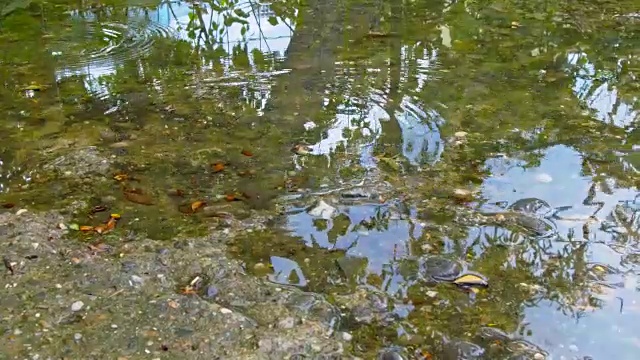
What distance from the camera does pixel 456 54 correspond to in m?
4.13

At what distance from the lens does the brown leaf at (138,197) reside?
8.71 feet

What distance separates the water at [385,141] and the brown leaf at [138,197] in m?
0.04

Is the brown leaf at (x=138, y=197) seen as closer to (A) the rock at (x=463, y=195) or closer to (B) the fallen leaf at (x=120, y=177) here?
(B) the fallen leaf at (x=120, y=177)

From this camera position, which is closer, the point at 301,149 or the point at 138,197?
the point at 138,197

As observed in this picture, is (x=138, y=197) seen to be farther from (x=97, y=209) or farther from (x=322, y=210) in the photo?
(x=322, y=210)

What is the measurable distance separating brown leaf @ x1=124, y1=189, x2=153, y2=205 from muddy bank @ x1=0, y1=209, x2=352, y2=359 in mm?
234

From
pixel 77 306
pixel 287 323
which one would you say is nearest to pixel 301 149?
pixel 287 323

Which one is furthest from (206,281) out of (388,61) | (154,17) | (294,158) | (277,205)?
(154,17)

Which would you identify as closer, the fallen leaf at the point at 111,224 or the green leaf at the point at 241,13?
the fallen leaf at the point at 111,224

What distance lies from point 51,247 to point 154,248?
1.20 ft

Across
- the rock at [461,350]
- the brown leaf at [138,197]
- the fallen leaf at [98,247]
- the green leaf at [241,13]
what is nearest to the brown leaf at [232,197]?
the brown leaf at [138,197]

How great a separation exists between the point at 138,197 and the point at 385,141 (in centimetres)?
119

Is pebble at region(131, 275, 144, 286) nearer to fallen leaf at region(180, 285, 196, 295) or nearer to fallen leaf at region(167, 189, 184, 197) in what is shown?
fallen leaf at region(180, 285, 196, 295)

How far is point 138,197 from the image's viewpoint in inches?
106
